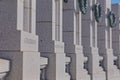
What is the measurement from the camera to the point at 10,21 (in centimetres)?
1169

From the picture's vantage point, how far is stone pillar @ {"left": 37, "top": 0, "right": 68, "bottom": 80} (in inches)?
606

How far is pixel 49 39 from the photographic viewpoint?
51.2ft

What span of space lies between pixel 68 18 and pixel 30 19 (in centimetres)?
666

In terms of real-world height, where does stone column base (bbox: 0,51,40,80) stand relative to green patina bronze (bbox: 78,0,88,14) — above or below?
below

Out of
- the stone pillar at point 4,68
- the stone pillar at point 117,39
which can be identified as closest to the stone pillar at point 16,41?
the stone pillar at point 4,68

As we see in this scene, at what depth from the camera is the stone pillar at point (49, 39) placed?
1540cm

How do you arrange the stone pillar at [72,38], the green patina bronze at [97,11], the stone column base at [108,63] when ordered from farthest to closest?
the stone column base at [108,63] → the green patina bronze at [97,11] → the stone pillar at [72,38]

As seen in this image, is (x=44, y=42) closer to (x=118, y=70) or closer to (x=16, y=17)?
(x=16, y=17)

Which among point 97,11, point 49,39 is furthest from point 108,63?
point 49,39

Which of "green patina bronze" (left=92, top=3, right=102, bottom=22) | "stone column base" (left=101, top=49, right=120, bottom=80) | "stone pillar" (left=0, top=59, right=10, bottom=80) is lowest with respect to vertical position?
"stone column base" (left=101, top=49, right=120, bottom=80)

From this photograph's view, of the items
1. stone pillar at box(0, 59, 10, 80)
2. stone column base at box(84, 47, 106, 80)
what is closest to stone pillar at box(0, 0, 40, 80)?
stone pillar at box(0, 59, 10, 80)

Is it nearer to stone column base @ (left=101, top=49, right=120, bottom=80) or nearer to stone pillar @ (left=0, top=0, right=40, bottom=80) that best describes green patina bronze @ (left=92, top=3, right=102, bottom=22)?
stone column base @ (left=101, top=49, right=120, bottom=80)

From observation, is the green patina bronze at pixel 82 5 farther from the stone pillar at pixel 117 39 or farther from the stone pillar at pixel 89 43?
the stone pillar at pixel 117 39

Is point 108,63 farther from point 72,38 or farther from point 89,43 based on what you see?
point 72,38
